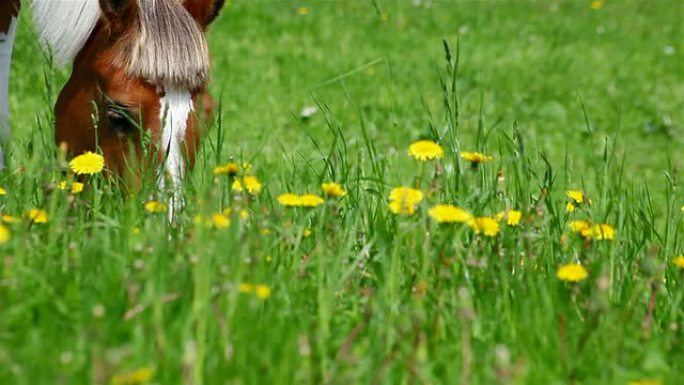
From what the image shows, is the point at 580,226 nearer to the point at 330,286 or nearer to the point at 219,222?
the point at 330,286

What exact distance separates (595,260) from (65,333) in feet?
4.15

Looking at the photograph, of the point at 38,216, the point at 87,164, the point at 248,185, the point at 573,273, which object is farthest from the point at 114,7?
the point at 573,273

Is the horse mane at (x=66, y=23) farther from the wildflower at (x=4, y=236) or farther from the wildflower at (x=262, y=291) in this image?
the wildflower at (x=262, y=291)

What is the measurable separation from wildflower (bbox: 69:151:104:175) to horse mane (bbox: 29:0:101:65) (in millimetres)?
971

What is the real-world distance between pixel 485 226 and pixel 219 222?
0.63 metres

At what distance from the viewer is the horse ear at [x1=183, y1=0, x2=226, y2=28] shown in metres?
4.08

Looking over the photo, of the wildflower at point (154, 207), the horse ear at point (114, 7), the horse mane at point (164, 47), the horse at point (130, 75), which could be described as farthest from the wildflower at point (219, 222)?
the horse ear at point (114, 7)

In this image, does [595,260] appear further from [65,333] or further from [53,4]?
[53,4]

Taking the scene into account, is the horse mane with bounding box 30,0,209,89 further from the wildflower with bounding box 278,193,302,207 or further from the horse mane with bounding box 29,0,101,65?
the wildflower with bounding box 278,193,302,207

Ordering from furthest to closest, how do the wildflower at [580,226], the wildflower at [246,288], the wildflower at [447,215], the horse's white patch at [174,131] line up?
the horse's white patch at [174,131] < the wildflower at [580,226] < the wildflower at [447,215] < the wildflower at [246,288]

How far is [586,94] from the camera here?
9102 millimetres

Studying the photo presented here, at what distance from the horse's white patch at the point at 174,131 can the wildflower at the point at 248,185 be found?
0.15 m

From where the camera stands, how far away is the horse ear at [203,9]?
4.08 metres

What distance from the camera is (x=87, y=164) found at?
3088mm
